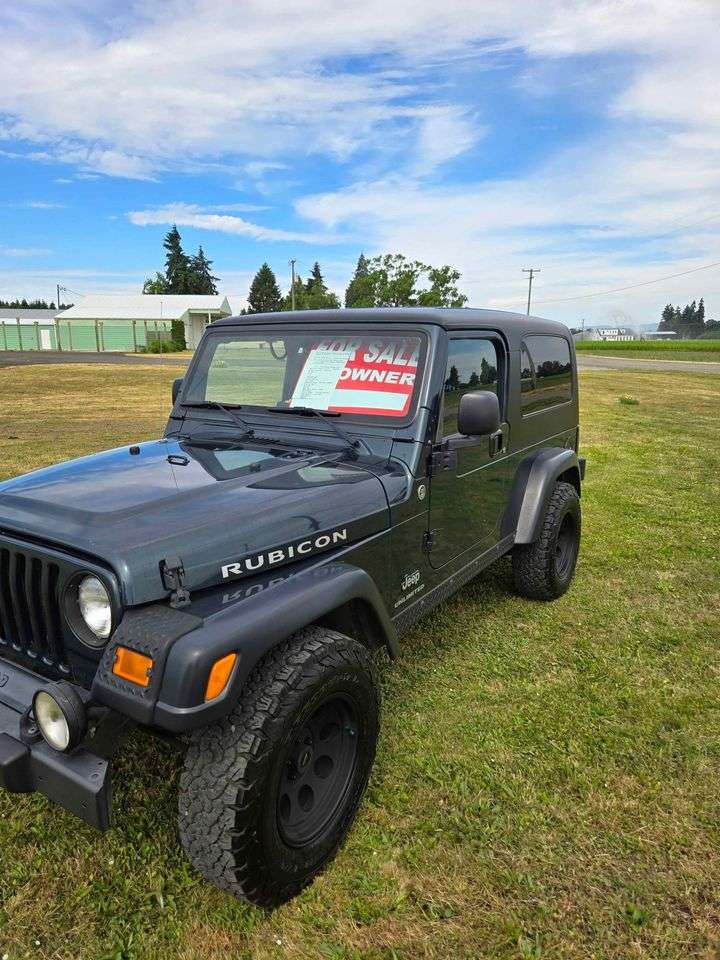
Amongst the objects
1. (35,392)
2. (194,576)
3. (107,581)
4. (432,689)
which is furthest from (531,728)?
(35,392)

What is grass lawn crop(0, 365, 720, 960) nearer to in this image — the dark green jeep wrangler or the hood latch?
the dark green jeep wrangler

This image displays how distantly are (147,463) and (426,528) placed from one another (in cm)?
124

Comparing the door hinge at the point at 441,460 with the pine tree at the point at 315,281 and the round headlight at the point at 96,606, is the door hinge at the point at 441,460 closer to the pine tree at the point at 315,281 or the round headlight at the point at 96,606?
the round headlight at the point at 96,606

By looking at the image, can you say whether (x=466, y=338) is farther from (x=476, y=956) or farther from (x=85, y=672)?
(x=476, y=956)

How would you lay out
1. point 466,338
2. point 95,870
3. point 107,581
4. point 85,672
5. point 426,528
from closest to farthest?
point 107,581 → point 85,672 → point 95,870 → point 426,528 → point 466,338

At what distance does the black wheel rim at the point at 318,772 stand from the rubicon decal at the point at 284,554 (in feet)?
1.58

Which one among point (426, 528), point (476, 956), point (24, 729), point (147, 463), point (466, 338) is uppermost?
point (466, 338)

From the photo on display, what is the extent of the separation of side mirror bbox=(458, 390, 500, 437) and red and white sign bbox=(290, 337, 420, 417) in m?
0.24

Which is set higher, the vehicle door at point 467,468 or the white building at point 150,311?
the white building at point 150,311

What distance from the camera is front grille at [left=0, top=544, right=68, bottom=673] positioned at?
2047mm

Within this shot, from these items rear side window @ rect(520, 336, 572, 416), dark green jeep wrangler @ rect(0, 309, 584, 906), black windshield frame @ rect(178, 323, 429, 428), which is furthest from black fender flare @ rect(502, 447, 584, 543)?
black windshield frame @ rect(178, 323, 429, 428)

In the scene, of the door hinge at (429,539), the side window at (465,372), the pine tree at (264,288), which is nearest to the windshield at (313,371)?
the side window at (465,372)

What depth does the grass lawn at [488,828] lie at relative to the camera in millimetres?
2012

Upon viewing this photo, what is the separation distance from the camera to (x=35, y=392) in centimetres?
1755
